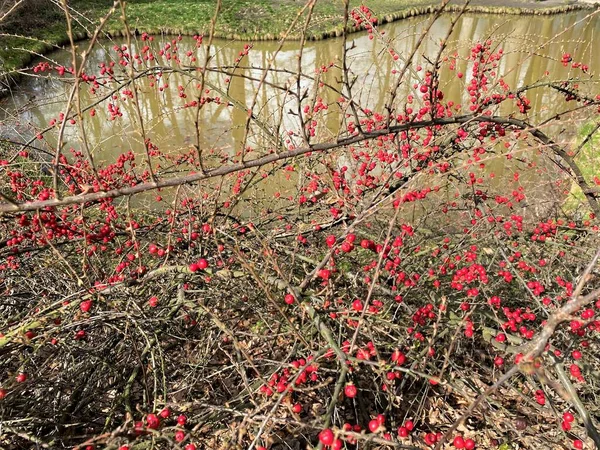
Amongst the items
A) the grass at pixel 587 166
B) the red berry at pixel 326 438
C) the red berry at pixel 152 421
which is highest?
the red berry at pixel 326 438

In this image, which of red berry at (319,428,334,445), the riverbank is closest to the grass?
red berry at (319,428,334,445)

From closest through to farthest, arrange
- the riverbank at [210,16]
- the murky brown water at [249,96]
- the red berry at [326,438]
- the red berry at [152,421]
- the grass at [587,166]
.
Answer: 1. the red berry at [326,438]
2. the red berry at [152,421]
3. the grass at [587,166]
4. the murky brown water at [249,96]
5. the riverbank at [210,16]

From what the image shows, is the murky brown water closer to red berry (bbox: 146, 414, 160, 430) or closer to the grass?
the grass

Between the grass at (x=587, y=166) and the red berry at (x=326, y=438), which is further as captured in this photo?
the grass at (x=587, y=166)

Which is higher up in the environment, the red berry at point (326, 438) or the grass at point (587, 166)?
the red berry at point (326, 438)

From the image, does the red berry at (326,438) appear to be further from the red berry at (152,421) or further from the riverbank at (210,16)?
the riverbank at (210,16)

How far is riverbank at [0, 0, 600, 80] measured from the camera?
44.6 ft

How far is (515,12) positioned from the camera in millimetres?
18125

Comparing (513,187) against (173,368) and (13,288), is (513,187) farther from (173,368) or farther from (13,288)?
(13,288)

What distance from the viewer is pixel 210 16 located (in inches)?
573

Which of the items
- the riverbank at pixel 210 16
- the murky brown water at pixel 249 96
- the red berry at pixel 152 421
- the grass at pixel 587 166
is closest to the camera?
the red berry at pixel 152 421

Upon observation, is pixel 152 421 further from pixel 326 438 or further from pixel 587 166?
pixel 587 166

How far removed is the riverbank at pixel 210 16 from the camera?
1359 cm

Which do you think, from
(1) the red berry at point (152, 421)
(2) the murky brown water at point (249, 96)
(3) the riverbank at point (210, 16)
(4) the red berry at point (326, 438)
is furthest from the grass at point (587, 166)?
(3) the riverbank at point (210, 16)
